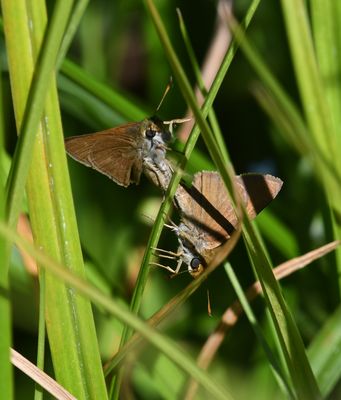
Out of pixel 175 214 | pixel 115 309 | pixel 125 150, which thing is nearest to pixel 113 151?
pixel 125 150

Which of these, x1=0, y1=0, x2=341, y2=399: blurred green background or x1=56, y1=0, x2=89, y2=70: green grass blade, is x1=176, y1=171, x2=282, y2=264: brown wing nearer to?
x1=0, y1=0, x2=341, y2=399: blurred green background

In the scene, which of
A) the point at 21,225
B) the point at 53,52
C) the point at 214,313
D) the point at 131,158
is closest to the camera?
the point at 53,52

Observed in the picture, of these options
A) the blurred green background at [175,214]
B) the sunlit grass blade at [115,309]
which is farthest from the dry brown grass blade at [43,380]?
the blurred green background at [175,214]

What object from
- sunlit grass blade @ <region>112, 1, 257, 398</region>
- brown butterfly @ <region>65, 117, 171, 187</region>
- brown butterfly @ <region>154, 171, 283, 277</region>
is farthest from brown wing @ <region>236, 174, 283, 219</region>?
brown butterfly @ <region>65, 117, 171, 187</region>

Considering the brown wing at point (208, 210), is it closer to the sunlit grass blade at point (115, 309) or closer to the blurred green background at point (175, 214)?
the blurred green background at point (175, 214)

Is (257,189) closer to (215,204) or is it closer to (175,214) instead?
(215,204)

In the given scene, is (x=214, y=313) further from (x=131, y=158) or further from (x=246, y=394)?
(x=131, y=158)

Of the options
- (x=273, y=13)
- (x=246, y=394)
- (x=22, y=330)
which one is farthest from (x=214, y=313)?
(x=273, y=13)
